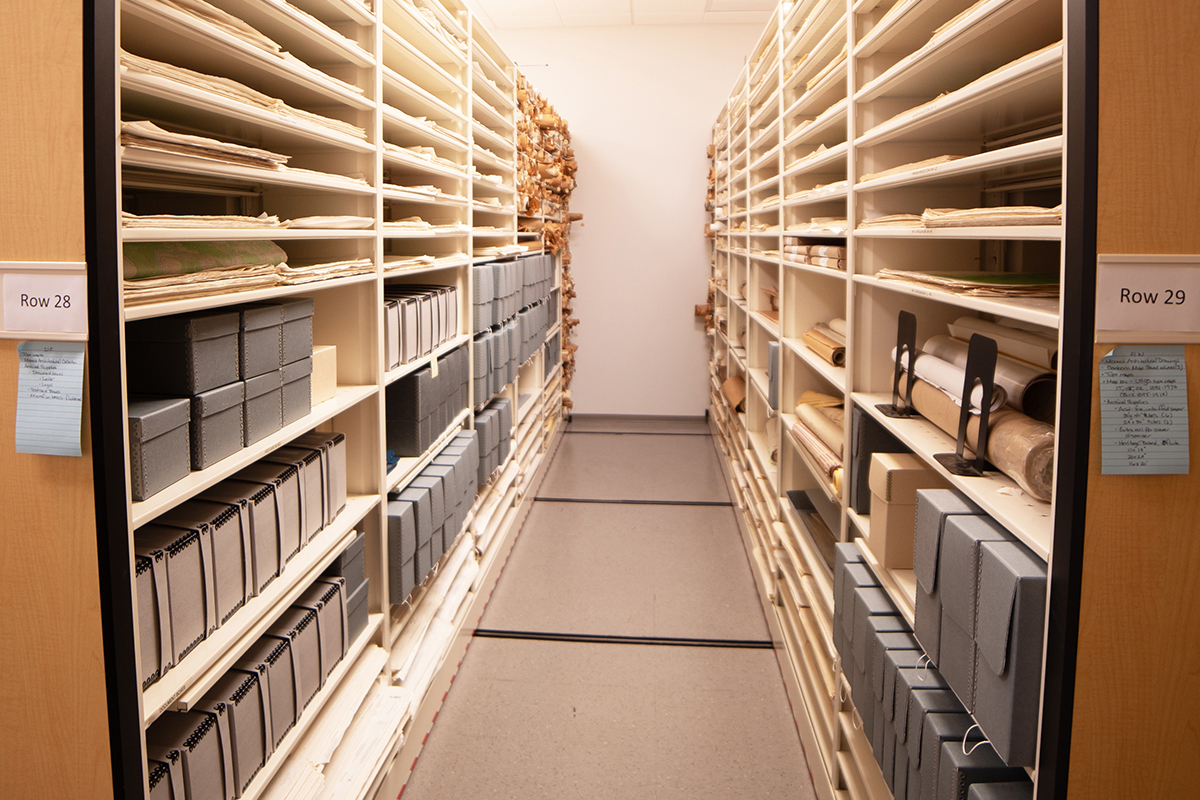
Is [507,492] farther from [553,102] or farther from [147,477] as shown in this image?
[553,102]

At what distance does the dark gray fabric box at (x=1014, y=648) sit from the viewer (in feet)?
4.09

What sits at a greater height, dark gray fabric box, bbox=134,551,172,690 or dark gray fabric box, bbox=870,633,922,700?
dark gray fabric box, bbox=134,551,172,690

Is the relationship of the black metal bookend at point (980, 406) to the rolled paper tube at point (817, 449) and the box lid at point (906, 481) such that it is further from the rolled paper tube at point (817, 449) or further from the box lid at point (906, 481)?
the rolled paper tube at point (817, 449)

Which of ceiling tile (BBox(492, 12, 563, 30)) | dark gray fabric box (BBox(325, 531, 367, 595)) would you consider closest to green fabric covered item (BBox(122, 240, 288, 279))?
dark gray fabric box (BBox(325, 531, 367, 595))

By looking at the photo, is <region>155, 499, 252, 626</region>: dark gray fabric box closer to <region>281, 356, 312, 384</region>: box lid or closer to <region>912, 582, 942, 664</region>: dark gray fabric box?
<region>281, 356, 312, 384</region>: box lid

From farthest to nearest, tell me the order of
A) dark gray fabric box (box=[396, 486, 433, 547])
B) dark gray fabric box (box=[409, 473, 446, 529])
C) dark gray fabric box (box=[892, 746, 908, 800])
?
dark gray fabric box (box=[409, 473, 446, 529]) < dark gray fabric box (box=[396, 486, 433, 547]) < dark gray fabric box (box=[892, 746, 908, 800])

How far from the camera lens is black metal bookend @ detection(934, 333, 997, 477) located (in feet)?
5.42

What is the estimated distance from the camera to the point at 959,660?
1479 millimetres

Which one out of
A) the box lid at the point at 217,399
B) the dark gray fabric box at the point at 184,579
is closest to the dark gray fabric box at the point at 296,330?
the box lid at the point at 217,399

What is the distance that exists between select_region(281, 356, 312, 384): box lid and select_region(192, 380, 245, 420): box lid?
0.72 ft

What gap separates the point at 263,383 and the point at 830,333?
2.23m

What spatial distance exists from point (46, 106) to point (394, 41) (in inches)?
64.9

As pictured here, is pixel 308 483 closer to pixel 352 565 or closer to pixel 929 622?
pixel 352 565

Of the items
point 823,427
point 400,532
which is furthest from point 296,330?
point 823,427
